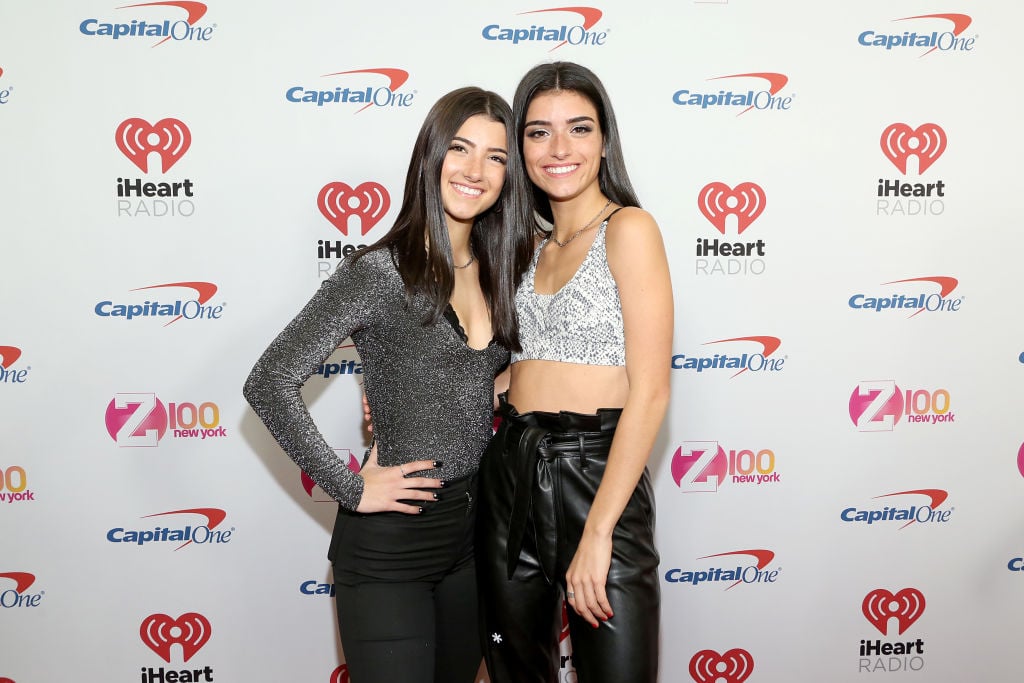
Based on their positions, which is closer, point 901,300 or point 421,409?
point 421,409

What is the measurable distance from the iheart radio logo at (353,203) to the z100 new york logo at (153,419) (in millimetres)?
803

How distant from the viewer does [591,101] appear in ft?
6.17

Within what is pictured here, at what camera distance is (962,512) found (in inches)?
112

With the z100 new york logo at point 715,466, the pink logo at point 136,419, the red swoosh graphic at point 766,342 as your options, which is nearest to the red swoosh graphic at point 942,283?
the red swoosh graphic at point 766,342

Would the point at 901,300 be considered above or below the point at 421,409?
above

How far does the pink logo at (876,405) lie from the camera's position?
2781 mm

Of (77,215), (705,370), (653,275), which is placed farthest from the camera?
(705,370)

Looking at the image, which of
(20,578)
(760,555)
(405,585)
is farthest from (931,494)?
(20,578)

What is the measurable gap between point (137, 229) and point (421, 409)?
1.48 meters

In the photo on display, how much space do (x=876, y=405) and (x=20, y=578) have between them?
319 cm

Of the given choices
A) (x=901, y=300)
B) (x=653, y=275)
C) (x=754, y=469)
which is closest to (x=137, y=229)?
(x=653, y=275)

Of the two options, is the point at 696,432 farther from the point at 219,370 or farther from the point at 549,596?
the point at 219,370

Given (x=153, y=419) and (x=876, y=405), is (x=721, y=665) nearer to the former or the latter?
(x=876, y=405)

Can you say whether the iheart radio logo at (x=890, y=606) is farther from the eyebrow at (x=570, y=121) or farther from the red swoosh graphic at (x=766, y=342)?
the eyebrow at (x=570, y=121)
